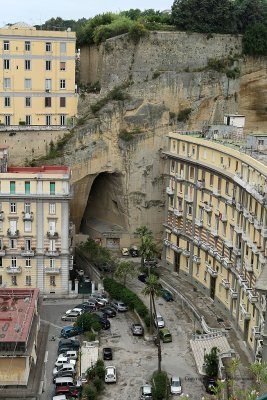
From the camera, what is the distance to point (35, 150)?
257 feet

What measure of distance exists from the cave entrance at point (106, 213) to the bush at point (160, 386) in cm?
3434

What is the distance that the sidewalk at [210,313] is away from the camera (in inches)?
1931

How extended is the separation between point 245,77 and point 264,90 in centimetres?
319

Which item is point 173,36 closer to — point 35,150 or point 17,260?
point 35,150

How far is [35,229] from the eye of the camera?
218 ft

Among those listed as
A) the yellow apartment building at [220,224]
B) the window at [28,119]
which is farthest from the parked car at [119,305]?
the window at [28,119]

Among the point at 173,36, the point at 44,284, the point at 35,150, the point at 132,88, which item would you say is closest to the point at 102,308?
the point at 44,284

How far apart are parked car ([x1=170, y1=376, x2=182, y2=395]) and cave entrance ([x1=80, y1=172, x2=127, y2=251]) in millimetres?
34586

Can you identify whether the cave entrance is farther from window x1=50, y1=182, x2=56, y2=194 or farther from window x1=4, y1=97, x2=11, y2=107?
window x1=50, y1=182, x2=56, y2=194

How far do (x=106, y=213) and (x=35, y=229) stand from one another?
2093cm

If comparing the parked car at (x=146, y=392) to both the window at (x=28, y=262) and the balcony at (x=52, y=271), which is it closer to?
the balcony at (x=52, y=271)

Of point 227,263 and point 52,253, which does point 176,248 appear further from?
point 52,253

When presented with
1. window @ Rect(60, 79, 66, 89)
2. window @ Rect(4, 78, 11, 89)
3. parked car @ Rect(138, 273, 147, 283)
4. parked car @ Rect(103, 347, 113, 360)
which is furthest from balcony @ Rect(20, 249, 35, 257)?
window @ Rect(60, 79, 66, 89)

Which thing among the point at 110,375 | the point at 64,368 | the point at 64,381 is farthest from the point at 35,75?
the point at 64,381
